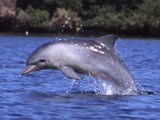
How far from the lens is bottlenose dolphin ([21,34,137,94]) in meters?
21.0

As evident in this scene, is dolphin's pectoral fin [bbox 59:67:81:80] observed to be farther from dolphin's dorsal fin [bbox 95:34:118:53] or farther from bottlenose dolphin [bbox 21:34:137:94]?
dolphin's dorsal fin [bbox 95:34:118:53]

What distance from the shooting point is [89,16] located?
111438 mm

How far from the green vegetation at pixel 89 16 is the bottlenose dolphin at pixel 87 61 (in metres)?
80.8

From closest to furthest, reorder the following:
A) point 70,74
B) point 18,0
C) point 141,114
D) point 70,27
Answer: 1. point 141,114
2. point 70,74
3. point 70,27
4. point 18,0

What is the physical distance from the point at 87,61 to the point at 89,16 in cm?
9073

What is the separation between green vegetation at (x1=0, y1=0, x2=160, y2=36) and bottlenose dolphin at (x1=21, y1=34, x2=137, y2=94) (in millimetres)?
80761

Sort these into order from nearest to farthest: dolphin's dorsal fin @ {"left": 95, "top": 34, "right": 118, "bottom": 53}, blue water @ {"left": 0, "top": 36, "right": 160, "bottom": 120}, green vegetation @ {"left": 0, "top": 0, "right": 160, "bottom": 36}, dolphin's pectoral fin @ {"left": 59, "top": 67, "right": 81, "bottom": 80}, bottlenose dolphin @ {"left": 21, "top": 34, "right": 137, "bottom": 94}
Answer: blue water @ {"left": 0, "top": 36, "right": 160, "bottom": 120}
dolphin's pectoral fin @ {"left": 59, "top": 67, "right": 81, "bottom": 80}
bottlenose dolphin @ {"left": 21, "top": 34, "right": 137, "bottom": 94}
dolphin's dorsal fin @ {"left": 95, "top": 34, "right": 118, "bottom": 53}
green vegetation @ {"left": 0, "top": 0, "right": 160, "bottom": 36}

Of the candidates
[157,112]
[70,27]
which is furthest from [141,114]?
[70,27]

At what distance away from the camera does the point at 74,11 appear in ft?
358

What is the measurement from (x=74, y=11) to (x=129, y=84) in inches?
3482

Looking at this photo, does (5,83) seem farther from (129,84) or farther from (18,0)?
(18,0)

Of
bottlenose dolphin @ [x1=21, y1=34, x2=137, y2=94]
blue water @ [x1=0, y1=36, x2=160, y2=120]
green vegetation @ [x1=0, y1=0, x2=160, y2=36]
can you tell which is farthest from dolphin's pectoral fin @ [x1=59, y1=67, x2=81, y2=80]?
green vegetation @ [x1=0, y1=0, x2=160, y2=36]

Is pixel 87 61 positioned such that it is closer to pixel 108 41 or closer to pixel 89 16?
pixel 108 41

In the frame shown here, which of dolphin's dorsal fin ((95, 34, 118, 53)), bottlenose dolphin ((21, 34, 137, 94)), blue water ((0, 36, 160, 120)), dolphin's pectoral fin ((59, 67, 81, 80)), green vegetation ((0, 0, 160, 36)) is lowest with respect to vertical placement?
blue water ((0, 36, 160, 120))
